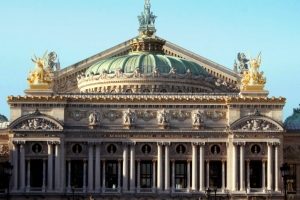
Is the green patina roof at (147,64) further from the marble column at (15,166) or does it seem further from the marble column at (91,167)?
the marble column at (15,166)

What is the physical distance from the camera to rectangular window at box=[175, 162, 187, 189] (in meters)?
135

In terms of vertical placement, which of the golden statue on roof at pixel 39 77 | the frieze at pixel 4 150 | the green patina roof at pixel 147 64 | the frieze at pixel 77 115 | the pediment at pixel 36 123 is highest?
the green patina roof at pixel 147 64

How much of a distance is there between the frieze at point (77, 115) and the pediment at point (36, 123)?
7.47 ft

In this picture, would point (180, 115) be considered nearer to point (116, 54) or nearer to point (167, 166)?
point (167, 166)

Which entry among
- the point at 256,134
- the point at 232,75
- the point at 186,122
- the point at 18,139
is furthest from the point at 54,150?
the point at 232,75

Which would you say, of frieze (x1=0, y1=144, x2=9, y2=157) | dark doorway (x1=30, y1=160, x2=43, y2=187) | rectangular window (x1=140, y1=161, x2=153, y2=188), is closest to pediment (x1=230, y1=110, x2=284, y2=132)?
rectangular window (x1=140, y1=161, x2=153, y2=188)

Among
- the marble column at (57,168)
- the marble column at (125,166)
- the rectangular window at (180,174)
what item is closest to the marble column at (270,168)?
the rectangular window at (180,174)

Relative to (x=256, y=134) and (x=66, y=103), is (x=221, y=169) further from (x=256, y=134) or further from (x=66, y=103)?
(x=66, y=103)

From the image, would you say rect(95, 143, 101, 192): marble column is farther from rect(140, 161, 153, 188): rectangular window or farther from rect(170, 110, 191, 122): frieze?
rect(170, 110, 191, 122): frieze

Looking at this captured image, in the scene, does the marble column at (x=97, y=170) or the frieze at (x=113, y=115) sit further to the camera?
the frieze at (x=113, y=115)

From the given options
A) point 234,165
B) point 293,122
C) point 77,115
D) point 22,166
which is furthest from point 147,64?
point 22,166

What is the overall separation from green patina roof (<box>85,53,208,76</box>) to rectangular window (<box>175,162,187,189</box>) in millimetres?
17124

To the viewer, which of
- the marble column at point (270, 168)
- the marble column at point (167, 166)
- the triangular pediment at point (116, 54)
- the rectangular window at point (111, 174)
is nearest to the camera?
the marble column at point (270, 168)

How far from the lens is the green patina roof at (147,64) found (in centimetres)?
14838
